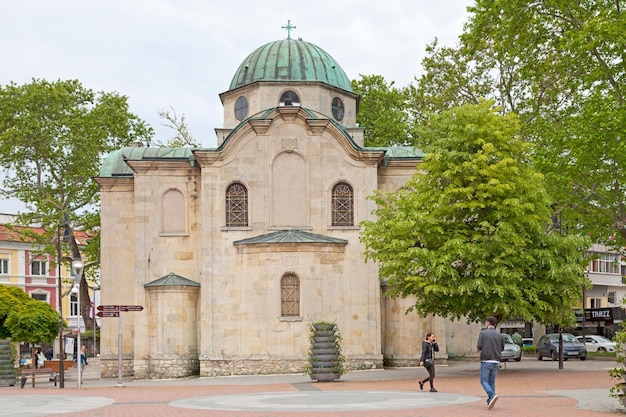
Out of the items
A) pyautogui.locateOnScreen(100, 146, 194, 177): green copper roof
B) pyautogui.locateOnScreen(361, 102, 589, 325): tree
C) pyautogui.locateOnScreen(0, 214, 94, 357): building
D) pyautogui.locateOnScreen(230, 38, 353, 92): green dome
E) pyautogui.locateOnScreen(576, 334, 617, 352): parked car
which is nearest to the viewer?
pyautogui.locateOnScreen(361, 102, 589, 325): tree

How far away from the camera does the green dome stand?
43750mm

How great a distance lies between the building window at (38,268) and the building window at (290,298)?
152ft

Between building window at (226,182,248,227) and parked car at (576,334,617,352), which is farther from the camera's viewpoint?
parked car at (576,334,617,352)

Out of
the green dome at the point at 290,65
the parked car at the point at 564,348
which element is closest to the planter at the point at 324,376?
the green dome at the point at 290,65

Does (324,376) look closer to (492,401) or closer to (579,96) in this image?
(492,401)

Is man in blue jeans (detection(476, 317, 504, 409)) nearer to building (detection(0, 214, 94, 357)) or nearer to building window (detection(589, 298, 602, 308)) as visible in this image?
building (detection(0, 214, 94, 357))

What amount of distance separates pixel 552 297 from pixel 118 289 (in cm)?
1979

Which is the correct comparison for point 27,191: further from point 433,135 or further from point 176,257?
point 433,135

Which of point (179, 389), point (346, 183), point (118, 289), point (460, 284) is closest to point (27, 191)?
point (118, 289)

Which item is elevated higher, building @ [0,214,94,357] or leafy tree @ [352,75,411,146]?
leafy tree @ [352,75,411,146]

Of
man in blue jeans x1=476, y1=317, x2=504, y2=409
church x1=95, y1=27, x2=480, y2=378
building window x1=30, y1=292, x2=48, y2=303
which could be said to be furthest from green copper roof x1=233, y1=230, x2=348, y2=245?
building window x1=30, y1=292, x2=48, y2=303

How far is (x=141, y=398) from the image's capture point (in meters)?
24.6

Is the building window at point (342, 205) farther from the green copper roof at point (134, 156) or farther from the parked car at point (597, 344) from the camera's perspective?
the parked car at point (597, 344)

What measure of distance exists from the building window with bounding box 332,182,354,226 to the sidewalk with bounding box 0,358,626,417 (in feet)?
27.1
